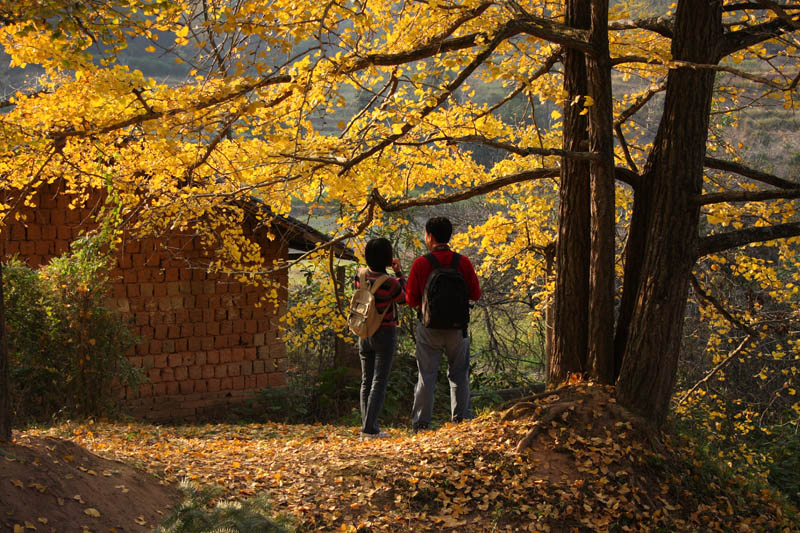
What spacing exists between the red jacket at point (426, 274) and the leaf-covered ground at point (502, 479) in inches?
42.2

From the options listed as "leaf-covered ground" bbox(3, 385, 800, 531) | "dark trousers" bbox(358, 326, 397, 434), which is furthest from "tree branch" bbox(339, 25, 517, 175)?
"leaf-covered ground" bbox(3, 385, 800, 531)

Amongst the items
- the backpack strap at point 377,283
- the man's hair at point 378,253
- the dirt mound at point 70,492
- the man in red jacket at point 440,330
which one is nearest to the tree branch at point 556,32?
the man in red jacket at point 440,330

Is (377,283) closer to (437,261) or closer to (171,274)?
(437,261)

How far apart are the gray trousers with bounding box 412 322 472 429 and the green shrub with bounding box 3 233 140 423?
366cm

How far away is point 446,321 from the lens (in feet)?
18.7

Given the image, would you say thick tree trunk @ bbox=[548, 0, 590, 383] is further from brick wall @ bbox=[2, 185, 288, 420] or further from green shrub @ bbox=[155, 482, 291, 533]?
brick wall @ bbox=[2, 185, 288, 420]

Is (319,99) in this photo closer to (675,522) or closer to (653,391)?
(653,391)

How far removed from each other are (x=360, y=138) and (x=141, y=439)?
3.36 meters

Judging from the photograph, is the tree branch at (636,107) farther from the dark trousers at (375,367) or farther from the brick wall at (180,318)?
the brick wall at (180,318)

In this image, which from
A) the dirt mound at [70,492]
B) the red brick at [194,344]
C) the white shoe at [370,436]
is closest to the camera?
the dirt mound at [70,492]

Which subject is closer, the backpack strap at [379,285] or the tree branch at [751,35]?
the tree branch at [751,35]

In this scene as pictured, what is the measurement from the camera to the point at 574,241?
18.2 feet

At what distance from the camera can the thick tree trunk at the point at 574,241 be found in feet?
18.2

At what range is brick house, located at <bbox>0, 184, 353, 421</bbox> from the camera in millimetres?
9008
